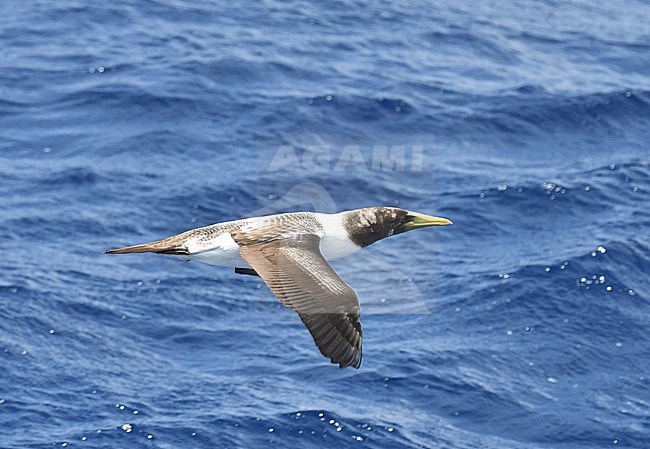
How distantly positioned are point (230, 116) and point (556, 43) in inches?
452

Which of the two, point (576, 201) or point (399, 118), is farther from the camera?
point (399, 118)

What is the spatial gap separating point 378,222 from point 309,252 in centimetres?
174

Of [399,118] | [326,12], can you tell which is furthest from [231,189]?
[326,12]

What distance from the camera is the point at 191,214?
27031 mm

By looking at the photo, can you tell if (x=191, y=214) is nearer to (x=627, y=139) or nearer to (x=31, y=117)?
(x=31, y=117)

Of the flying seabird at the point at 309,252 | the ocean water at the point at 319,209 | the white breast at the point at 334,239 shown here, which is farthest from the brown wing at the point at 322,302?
the ocean water at the point at 319,209

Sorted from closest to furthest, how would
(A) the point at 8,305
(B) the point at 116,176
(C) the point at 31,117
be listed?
(A) the point at 8,305 < (B) the point at 116,176 < (C) the point at 31,117

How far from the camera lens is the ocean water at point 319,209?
22.3 meters

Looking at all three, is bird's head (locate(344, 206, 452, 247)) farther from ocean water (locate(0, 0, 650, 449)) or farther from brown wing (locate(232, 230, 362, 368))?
ocean water (locate(0, 0, 650, 449))

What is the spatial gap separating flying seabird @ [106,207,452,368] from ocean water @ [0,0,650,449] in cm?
603


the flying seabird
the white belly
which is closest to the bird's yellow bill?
the flying seabird

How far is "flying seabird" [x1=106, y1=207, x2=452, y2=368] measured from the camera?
556 inches

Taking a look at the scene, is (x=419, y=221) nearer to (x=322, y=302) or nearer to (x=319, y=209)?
(x=322, y=302)

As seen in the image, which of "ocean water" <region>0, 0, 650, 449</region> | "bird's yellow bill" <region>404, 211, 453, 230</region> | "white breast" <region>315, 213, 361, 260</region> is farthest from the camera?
"ocean water" <region>0, 0, 650, 449</region>
